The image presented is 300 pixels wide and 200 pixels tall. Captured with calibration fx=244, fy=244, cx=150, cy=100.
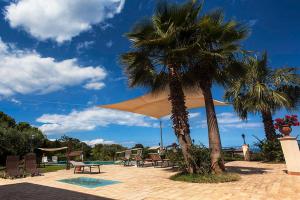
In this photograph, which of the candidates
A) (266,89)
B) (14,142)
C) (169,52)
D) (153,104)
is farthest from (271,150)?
(14,142)

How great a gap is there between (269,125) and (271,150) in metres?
1.45

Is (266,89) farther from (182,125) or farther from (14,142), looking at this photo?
(14,142)

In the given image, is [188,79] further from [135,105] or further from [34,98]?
[34,98]

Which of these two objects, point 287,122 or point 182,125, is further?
point 287,122

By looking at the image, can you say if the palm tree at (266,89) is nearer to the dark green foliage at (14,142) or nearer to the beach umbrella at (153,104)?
the beach umbrella at (153,104)

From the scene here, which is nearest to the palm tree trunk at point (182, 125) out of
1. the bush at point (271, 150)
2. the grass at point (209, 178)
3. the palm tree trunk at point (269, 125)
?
the grass at point (209, 178)

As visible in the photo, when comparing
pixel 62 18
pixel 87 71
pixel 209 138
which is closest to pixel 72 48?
pixel 87 71

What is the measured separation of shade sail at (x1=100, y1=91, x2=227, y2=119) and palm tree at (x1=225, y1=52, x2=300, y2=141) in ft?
5.39

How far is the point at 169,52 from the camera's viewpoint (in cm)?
812

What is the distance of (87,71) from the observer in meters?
18.2

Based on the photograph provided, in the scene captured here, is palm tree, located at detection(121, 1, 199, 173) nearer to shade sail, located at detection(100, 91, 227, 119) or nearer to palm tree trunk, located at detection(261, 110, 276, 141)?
shade sail, located at detection(100, 91, 227, 119)

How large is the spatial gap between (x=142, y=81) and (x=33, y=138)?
14682 mm

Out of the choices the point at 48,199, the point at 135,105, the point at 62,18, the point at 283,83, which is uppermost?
the point at 62,18

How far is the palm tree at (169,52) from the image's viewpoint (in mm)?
8219
